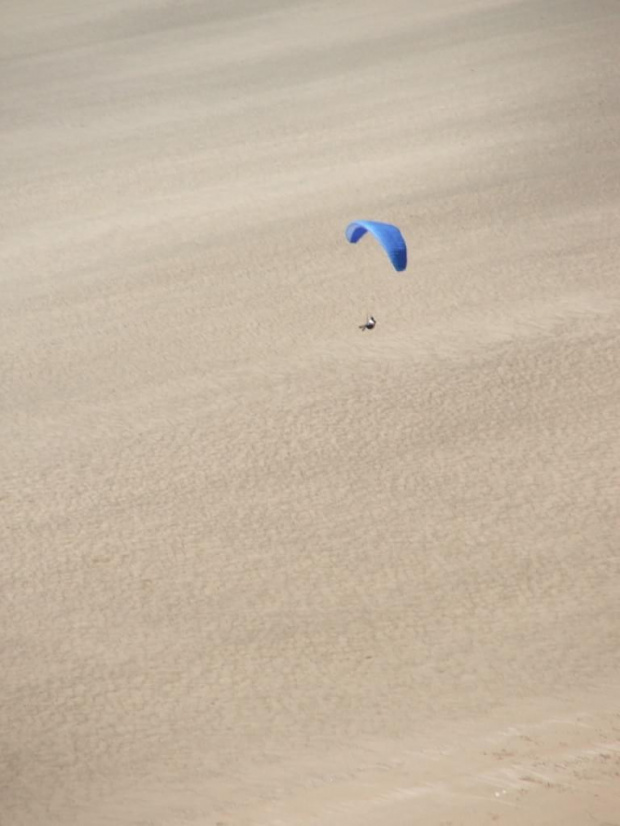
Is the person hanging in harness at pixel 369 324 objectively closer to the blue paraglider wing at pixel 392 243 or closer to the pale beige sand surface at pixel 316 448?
the pale beige sand surface at pixel 316 448

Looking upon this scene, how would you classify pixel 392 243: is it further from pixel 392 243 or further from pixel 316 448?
pixel 316 448

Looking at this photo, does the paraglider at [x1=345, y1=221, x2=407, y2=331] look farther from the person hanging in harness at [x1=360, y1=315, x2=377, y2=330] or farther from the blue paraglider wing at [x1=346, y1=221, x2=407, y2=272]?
the person hanging in harness at [x1=360, y1=315, x2=377, y2=330]

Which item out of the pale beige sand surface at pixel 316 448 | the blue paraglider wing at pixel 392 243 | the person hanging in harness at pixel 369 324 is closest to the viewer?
the pale beige sand surface at pixel 316 448

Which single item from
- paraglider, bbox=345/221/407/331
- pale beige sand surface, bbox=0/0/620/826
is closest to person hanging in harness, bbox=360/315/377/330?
pale beige sand surface, bbox=0/0/620/826

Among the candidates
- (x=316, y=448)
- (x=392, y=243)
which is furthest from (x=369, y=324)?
(x=392, y=243)

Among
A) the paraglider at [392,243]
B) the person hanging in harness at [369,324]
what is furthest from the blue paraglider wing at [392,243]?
the person hanging in harness at [369,324]

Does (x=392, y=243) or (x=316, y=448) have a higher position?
(x=392, y=243)

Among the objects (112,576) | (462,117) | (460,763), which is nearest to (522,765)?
(460,763)

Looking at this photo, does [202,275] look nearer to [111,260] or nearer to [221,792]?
[111,260]
